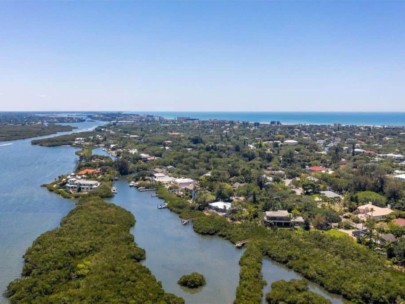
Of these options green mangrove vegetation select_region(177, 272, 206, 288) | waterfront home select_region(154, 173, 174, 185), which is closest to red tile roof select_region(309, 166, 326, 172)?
waterfront home select_region(154, 173, 174, 185)

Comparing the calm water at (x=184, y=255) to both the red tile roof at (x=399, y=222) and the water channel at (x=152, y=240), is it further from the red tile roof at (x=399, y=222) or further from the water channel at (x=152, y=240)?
the red tile roof at (x=399, y=222)

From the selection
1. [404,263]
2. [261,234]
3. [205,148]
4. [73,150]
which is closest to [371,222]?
[404,263]

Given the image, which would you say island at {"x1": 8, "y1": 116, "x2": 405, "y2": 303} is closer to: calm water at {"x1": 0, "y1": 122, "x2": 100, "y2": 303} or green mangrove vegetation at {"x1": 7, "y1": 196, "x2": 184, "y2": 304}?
green mangrove vegetation at {"x1": 7, "y1": 196, "x2": 184, "y2": 304}

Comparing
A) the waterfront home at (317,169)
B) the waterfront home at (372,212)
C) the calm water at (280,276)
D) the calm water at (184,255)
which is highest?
the waterfront home at (317,169)

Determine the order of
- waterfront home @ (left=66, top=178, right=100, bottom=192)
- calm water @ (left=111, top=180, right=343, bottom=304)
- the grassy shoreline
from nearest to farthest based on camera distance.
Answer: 1. the grassy shoreline
2. calm water @ (left=111, top=180, right=343, bottom=304)
3. waterfront home @ (left=66, top=178, right=100, bottom=192)

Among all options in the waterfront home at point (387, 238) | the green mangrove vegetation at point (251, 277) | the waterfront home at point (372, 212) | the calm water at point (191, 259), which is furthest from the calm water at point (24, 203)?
the waterfront home at point (372, 212)

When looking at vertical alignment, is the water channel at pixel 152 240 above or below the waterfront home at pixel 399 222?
below
